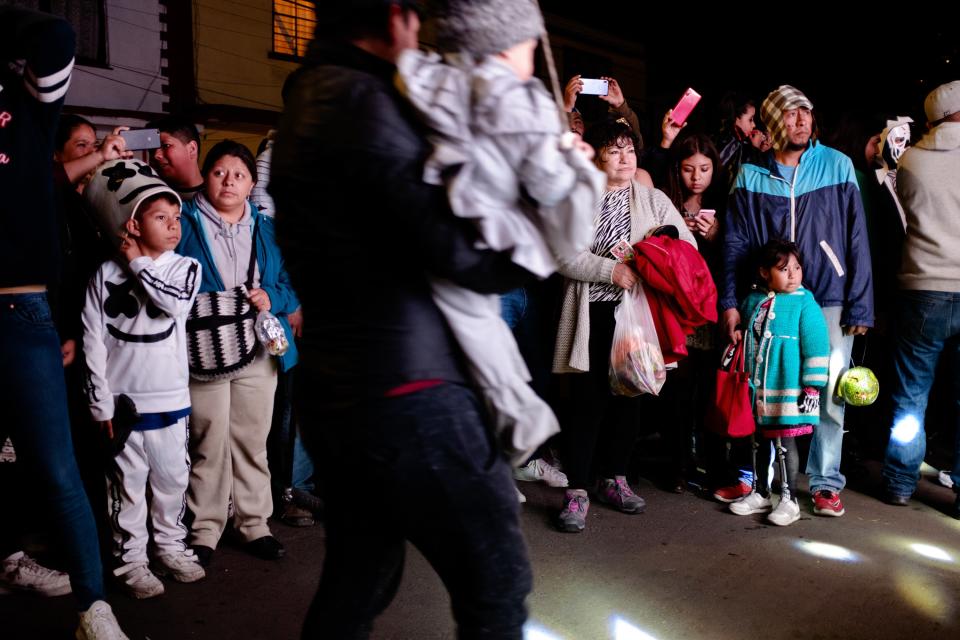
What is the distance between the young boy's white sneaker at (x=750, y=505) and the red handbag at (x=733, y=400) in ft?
1.19

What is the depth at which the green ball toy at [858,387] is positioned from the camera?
4.74m

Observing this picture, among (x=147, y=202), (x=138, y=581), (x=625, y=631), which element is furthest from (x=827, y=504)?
(x=147, y=202)

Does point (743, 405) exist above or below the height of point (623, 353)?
below

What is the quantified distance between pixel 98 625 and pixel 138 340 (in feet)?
3.84

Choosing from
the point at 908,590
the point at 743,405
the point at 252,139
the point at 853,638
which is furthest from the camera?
the point at 252,139

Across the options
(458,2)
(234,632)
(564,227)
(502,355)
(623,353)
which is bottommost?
(234,632)

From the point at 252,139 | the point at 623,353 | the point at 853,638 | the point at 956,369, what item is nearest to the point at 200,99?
the point at 252,139

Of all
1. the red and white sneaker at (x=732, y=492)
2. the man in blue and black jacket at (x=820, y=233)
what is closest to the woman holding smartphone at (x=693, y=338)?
the red and white sneaker at (x=732, y=492)

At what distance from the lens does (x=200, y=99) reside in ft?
40.5

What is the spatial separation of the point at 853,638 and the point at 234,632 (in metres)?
2.35

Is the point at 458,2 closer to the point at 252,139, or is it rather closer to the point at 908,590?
the point at 908,590

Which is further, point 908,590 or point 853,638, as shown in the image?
point 908,590

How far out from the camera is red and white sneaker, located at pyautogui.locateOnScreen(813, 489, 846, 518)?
4691 millimetres

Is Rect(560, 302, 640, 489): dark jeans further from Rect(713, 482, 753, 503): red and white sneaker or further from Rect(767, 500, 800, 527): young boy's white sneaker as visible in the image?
Rect(767, 500, 800, 527): young boy's white sneaker
